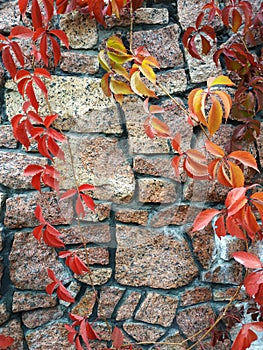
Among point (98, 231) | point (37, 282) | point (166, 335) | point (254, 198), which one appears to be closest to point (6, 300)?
point (37, 282)

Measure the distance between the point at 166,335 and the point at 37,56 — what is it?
43.5 inches

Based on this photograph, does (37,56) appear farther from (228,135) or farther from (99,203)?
(228,135)

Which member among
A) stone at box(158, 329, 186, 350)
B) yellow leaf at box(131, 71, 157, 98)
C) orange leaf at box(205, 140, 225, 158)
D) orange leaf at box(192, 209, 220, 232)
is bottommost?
stone at box(158, 329, 186, 350)

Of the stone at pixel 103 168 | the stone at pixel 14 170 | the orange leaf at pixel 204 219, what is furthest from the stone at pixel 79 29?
the orange leaf at pixel 204 219

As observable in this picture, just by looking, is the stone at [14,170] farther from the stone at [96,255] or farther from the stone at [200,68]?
the stone at [200,68]

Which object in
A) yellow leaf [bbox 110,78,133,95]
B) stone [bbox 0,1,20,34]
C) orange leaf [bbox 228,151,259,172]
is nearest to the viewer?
orange leaf [bbox 228,151,259,172]

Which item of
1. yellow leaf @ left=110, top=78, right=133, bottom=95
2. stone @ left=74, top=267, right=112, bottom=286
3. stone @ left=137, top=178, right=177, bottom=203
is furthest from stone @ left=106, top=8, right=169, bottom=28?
stone @ left=74, top=267, right=112, bottom=286

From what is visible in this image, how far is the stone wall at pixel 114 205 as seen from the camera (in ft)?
4.70

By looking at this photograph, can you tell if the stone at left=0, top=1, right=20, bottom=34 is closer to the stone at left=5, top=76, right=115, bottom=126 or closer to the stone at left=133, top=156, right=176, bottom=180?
the stone at left=5, top=76, right=115, bottom=126

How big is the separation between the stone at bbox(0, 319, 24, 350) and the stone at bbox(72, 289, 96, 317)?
204 mm

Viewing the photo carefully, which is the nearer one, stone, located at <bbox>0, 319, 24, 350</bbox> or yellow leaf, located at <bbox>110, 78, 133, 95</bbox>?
yellow leaf, located at <bbox>110, 78, 133, 95</bbox>

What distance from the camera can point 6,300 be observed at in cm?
144

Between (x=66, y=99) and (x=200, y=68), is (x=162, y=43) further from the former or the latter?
(x=66, y=99)

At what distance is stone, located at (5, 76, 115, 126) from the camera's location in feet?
4.68
